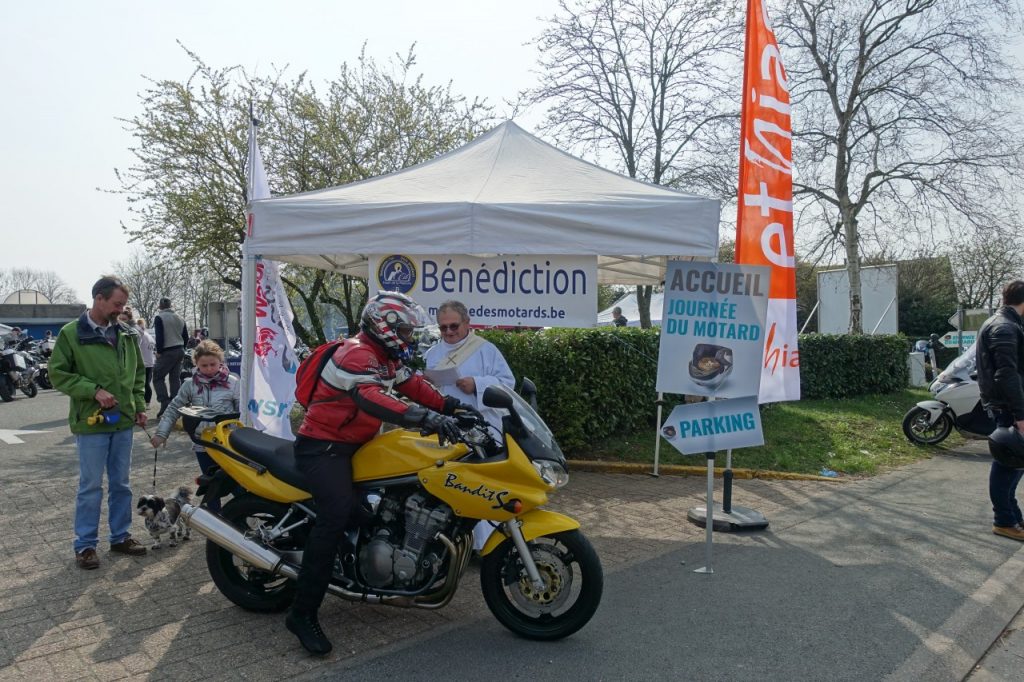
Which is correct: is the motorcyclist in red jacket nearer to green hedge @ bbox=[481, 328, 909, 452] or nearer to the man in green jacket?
the man in green jacket

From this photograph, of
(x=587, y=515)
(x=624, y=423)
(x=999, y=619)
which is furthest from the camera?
(x=624, y=423)

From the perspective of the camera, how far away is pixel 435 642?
4.06 meters

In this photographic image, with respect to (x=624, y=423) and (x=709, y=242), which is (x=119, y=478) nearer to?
(x=709, y=242)

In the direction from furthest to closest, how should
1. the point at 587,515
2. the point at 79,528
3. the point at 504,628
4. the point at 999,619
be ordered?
the point at 587,515, the point at 79,528, the point at 999,619, the point at 504,628

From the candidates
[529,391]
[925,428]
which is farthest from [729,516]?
[925,428]

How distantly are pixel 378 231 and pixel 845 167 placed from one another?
1606cm

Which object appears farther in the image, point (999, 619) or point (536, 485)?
point (999, 619)

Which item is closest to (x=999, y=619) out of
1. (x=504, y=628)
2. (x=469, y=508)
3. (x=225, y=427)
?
(x=504, y=628)

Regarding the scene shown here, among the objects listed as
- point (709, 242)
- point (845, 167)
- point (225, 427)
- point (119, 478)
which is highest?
point (845, 167)

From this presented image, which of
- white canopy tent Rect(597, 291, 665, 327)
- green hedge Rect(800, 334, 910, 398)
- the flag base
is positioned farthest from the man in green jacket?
white canopy tent Rect(597, 291, 665, 327)

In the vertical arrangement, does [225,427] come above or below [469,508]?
above

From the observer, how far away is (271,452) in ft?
13.8

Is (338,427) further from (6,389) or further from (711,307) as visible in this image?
(6,389)

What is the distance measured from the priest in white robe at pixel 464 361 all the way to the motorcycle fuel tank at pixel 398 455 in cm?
108
